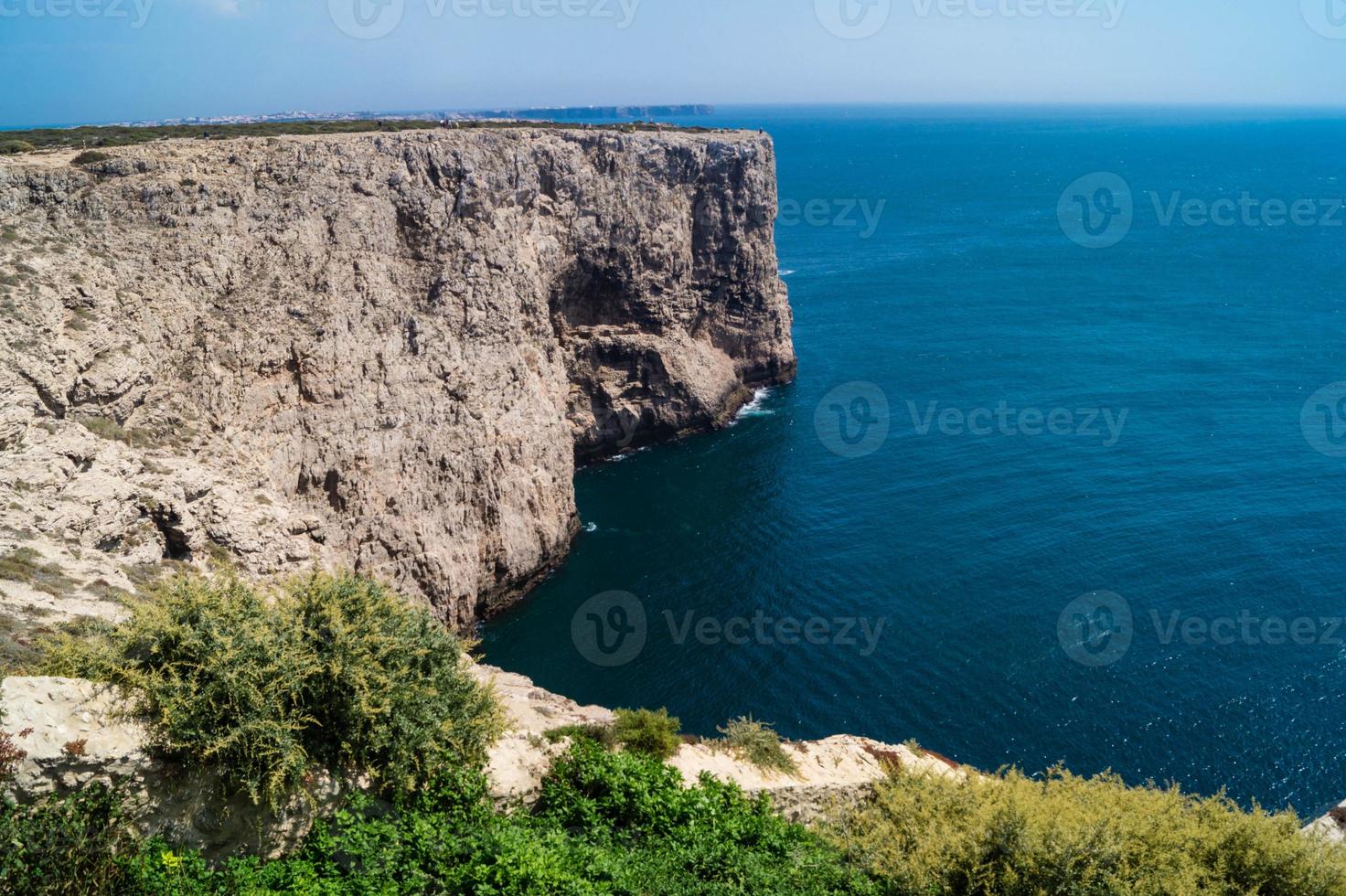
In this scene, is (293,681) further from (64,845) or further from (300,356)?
(300,356)

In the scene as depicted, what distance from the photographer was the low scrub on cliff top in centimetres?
1385

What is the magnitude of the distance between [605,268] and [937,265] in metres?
54.0

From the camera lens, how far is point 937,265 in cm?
9962

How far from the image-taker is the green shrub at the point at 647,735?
63.8 ft

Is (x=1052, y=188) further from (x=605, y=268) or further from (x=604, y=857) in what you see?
(x=604, y=857)
